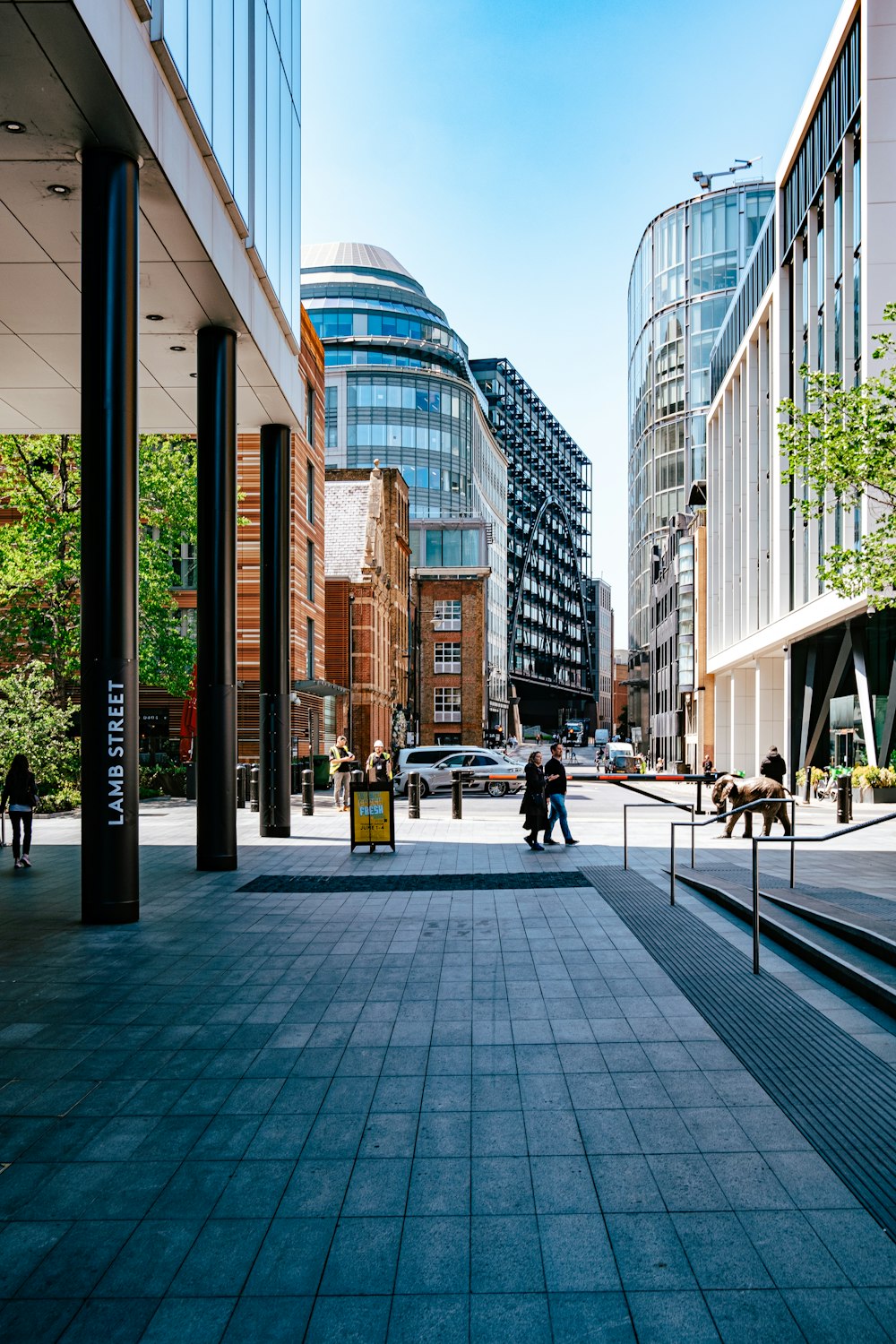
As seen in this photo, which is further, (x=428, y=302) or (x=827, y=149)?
(x=428, y=302)

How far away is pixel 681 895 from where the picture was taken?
1238cm

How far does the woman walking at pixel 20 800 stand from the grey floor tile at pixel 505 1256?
12.6m

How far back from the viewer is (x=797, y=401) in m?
39.9

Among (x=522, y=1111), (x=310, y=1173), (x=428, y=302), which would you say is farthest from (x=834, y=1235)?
(x=428, y=302)

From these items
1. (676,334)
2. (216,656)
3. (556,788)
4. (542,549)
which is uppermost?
(676,334)

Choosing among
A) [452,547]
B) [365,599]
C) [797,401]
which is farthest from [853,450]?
[452,547]

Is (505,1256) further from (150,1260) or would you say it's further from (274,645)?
(274,645)

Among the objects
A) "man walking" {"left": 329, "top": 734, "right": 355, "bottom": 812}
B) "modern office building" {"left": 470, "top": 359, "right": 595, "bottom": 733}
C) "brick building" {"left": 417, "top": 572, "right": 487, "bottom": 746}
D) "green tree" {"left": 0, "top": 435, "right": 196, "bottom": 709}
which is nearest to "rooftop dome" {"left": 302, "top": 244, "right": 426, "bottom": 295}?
"modern office building" {"left": 470, "top": 359, "right": 595, "bottom": 733}

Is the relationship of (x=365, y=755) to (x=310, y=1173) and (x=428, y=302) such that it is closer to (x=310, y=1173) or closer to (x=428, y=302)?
(x=310, y=1173)

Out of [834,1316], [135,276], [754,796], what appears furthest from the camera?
[754,796]

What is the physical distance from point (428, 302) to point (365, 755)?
207 feet

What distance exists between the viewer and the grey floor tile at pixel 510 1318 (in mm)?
3531

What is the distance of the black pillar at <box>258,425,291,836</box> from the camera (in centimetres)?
1886

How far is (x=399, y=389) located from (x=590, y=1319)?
298 ft
